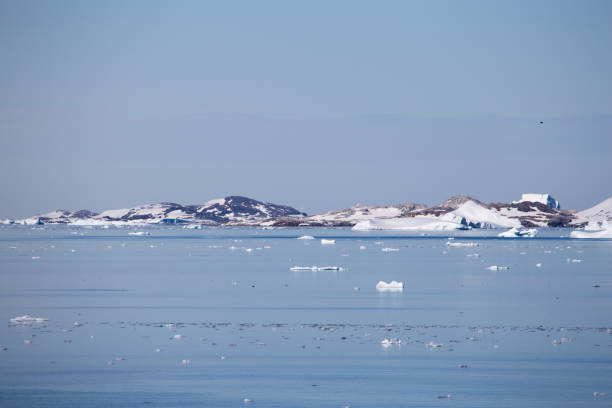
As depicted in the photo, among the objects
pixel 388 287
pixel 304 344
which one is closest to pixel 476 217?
pixel 388 287

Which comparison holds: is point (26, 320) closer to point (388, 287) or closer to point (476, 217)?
point (388, 287)

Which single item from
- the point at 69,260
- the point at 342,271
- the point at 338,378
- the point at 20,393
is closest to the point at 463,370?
the point at 338,378

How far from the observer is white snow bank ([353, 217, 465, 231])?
445 ft

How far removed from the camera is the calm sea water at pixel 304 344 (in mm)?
12578

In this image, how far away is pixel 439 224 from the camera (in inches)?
5438

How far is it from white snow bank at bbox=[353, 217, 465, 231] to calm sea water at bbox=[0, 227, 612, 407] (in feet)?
342

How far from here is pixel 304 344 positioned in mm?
16812

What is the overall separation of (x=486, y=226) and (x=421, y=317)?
118438mm

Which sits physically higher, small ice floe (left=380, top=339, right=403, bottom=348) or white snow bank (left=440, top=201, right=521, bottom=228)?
white snow bank (left=440, top=201, right=521, bottom=228)

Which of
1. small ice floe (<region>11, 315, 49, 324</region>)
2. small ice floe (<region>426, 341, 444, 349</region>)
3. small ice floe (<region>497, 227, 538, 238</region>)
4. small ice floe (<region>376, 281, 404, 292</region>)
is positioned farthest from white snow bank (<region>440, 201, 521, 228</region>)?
small ice floe (<region>426, 341, 444, 349</region>)

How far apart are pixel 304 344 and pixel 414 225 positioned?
130719 mm

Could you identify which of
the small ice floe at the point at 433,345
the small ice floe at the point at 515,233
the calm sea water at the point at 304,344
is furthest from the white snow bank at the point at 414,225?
the small ice floe at the point at 433,345

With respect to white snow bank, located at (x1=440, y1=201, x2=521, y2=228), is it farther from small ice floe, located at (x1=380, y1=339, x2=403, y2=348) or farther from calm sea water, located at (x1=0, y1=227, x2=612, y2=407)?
small ice floe, located at (x1=380, y1=339, x2=403, y2=348)

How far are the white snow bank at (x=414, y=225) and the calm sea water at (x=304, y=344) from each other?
104206mm
